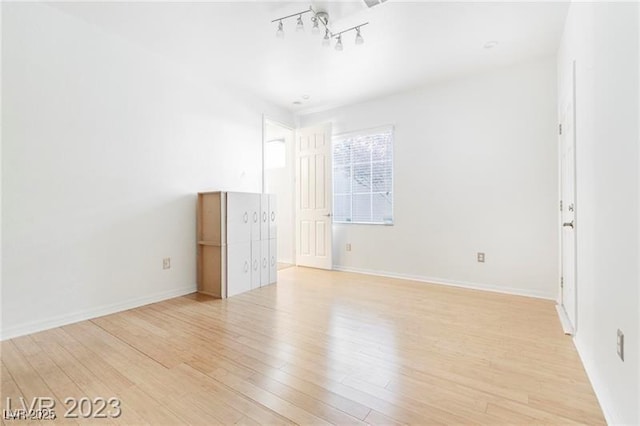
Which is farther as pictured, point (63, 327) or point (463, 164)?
point (463, 164)

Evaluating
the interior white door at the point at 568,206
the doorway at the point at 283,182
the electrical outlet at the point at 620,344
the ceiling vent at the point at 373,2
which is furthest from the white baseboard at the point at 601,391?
the doorway at the point at 283,182

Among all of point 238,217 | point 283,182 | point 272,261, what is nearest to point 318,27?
point 238,217

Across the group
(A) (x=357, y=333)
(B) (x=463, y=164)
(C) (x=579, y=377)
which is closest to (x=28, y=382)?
(A) (x=357, y=333)

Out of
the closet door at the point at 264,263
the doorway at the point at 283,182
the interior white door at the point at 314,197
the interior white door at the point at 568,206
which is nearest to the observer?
the interior white door at the point at 568,206

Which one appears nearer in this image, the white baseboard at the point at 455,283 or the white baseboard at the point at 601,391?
the white baseboard at the point at 601,391

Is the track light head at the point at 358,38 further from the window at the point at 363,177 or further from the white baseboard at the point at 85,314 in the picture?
the white baseboard at the point at 85,314

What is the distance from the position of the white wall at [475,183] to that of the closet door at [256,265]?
1.56 metres

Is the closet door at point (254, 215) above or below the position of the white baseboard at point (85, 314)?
above

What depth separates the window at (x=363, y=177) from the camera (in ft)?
14.1

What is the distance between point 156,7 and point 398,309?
11.0ft

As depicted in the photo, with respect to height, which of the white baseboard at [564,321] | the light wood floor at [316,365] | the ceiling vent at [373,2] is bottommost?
the light wood floor at [316,365]

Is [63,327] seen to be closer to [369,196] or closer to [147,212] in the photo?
[147,212]

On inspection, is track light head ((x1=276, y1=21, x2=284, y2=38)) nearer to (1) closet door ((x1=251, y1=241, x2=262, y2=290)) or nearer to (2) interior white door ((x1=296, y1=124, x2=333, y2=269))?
(2) interior white door ((x1=296, y1=124, x2=333, y2=269))

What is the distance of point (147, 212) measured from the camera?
10.2 ft
